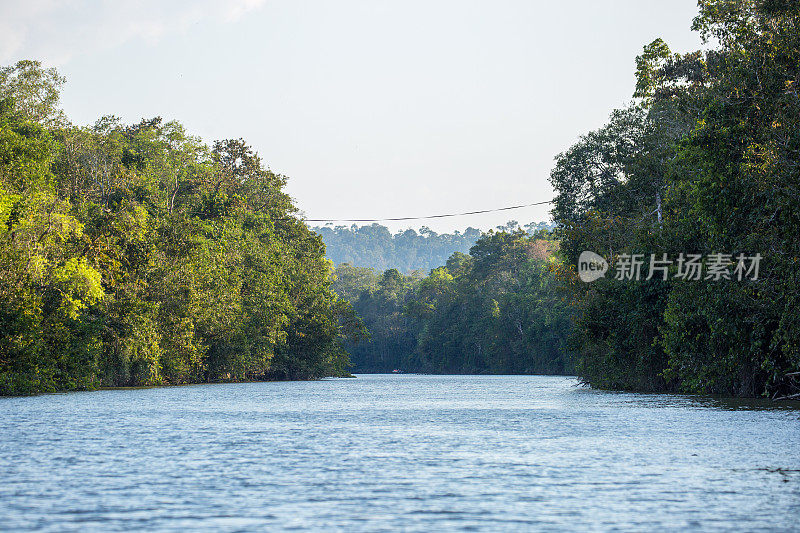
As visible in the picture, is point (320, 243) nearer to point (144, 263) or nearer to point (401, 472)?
point (144, 263)

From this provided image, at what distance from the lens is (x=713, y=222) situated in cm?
2800

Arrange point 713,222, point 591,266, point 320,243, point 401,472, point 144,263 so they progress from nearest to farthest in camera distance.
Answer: point 401,472 → point 713,222 → point 591,266 → point 144,263 → point 320,243

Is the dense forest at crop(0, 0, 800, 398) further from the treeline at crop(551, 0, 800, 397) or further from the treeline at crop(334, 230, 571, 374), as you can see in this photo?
the treeline at crop(334, 230, 571, 374)

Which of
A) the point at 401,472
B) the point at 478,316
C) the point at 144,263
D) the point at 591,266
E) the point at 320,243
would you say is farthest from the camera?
the point at 478,316

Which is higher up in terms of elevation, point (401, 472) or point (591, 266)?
point (591, 266)

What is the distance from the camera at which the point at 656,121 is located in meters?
45.9

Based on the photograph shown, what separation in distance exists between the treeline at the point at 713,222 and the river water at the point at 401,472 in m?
3.56

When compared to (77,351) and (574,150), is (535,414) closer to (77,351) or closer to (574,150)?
(77,351)

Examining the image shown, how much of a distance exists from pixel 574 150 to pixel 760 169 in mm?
31990

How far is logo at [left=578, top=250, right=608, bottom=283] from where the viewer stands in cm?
4512

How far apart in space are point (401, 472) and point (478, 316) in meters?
111

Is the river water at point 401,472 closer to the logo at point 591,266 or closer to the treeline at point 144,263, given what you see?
the treeline at point 144,263

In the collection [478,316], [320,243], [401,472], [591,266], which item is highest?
[320,243]

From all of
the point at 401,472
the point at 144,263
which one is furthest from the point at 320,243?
the point at 401,472
